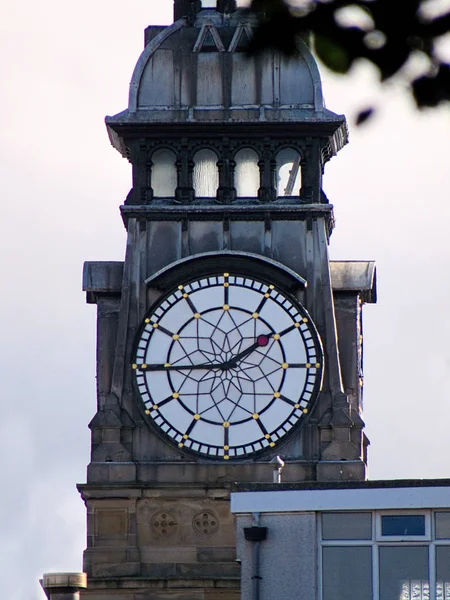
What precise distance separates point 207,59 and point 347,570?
1138cm

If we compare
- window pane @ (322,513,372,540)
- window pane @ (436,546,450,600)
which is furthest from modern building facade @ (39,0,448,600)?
window pane @ (436,546,450,600)

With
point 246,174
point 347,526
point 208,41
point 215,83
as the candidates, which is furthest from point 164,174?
point 347,526

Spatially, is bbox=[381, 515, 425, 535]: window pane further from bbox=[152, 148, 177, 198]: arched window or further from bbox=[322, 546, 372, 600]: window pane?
bbox=[152, 148, 177, 198]: arched window

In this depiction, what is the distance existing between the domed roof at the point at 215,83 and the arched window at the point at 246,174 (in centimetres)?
48

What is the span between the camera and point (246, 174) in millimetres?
27766

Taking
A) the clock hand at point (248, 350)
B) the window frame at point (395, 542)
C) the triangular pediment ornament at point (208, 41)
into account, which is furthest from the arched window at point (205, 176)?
the window frame at point (395, 542)

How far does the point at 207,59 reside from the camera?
2759 centimetres

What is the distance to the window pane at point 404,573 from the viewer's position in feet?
57.3

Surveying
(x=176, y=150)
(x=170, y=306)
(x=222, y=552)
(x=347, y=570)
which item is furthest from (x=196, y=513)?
(x=347, y=570)

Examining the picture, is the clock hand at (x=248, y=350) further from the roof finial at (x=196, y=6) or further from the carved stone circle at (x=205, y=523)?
the roof finial at (x=196, y=6)

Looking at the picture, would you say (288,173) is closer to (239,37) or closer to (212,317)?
(239,37)

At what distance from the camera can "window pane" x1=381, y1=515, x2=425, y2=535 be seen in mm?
17734

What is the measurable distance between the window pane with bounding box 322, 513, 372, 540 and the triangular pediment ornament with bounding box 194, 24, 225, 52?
1090cm

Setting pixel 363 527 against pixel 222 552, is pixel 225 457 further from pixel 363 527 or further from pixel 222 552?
pixel 363 527
